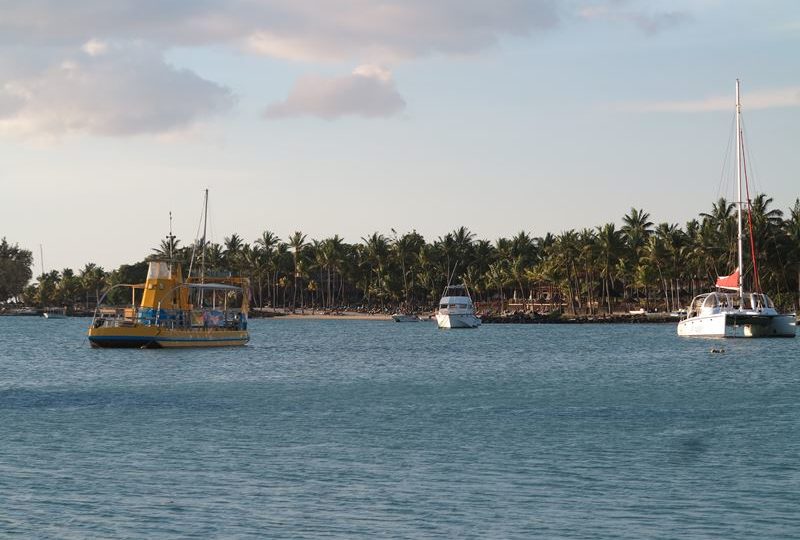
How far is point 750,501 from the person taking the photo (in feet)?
91.9

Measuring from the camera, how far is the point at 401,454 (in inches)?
1401

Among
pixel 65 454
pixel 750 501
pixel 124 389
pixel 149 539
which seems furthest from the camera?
pixel 124 389

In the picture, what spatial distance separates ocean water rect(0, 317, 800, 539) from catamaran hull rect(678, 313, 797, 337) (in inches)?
1235

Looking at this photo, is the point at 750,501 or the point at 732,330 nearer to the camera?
the point at 750,501

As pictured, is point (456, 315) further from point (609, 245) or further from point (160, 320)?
point (160, 320)

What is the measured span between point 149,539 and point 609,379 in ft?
155

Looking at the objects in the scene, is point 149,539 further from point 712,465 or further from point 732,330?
point 732,330

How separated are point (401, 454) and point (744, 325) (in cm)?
7778

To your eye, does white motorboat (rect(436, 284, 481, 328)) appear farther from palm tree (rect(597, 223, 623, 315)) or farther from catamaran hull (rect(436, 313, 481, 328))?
palm tree (rect(597, 223, 623, 315))

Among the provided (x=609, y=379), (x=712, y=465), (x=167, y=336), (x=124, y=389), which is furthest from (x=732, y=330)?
(x=712, y=465)

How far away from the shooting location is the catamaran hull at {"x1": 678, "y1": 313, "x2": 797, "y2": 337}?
104150 mm

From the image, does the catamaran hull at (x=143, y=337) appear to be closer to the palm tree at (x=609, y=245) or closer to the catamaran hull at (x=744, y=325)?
the catamaran hull at (x=744, y=325)

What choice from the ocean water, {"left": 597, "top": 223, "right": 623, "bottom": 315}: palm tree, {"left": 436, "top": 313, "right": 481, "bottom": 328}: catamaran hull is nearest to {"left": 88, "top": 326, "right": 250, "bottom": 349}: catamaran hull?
the ocean water

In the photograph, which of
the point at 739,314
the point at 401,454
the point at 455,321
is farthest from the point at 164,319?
the point at 455,321
